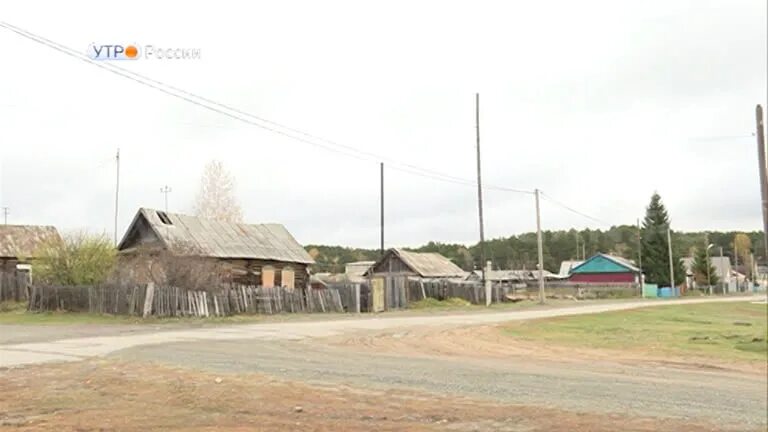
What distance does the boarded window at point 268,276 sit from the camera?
145 ft

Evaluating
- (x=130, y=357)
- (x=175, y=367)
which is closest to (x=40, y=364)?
(x=130, y=357)

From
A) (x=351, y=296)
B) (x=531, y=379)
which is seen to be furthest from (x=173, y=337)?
(x=351, y=296)

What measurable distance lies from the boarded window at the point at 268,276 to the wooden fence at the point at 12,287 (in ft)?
40.9

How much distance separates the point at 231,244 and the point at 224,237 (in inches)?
30.0

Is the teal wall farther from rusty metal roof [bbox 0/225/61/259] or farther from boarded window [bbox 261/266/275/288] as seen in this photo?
rusty metal roof [bbox 0/225/61/259]

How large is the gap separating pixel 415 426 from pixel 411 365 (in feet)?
20.5

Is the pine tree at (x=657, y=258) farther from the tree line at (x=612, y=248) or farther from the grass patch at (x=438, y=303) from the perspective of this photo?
the grass patch at (x=438, y=303)

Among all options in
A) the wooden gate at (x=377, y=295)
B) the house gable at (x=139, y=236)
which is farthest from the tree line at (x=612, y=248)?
the house gable at (x=139, y=236)

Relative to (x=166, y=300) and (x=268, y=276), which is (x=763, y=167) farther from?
(x=268, y=276)

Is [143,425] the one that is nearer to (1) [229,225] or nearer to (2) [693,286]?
(1) [229,225]

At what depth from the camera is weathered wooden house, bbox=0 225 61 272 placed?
155 ft

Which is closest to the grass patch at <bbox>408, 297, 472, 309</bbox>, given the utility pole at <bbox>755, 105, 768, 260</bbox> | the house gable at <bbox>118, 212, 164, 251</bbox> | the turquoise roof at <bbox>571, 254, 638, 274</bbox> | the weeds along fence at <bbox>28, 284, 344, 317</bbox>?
the weeds along fence at <bbox>28, 284, 344, 317</bbox>

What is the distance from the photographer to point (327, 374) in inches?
510

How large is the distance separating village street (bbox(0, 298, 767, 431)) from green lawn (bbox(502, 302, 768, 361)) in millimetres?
2405
